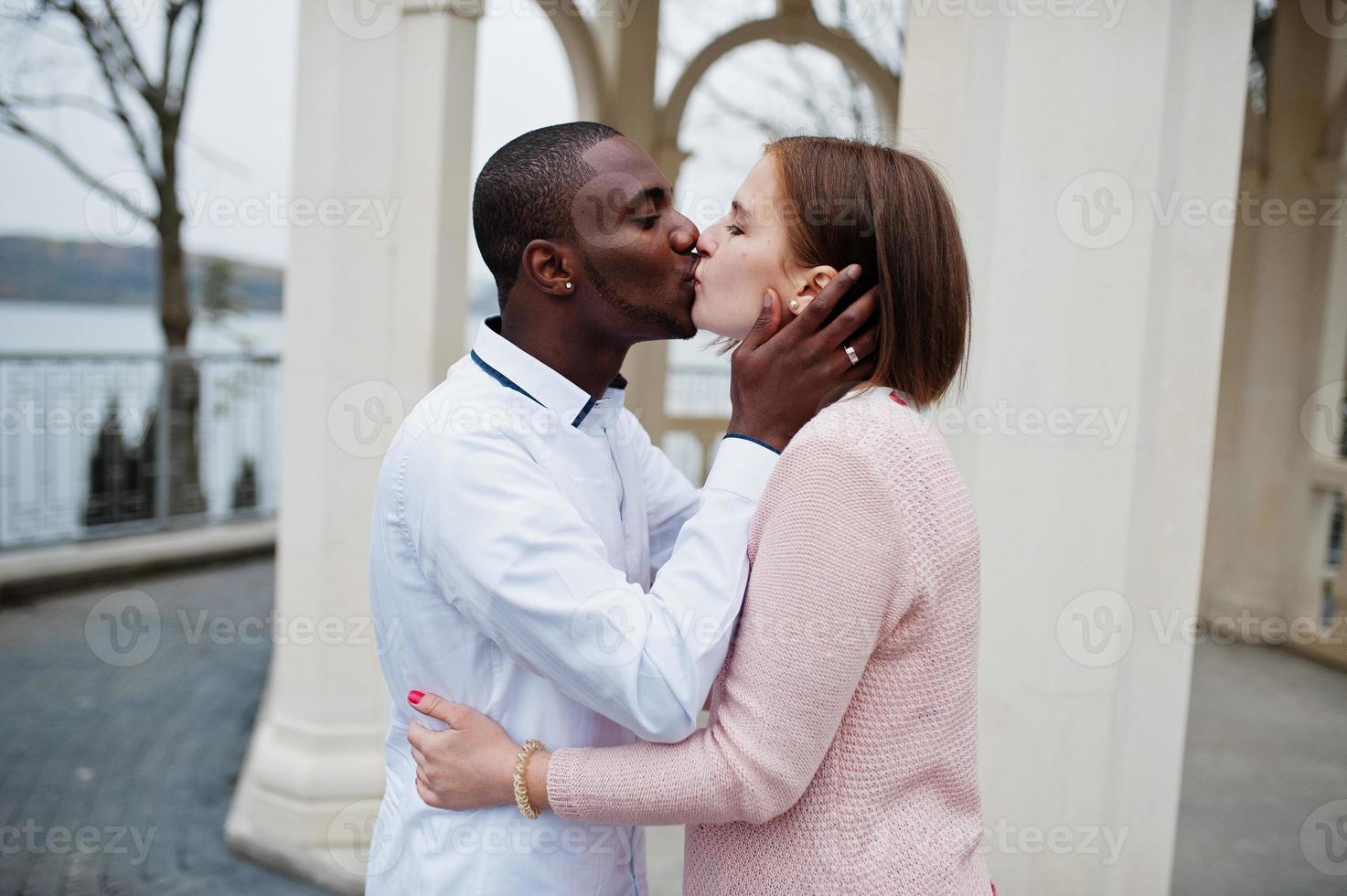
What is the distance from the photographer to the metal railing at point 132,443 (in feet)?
28.5

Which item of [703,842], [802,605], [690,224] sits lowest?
[703,842]

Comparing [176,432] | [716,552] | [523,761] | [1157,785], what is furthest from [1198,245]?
[176,432]

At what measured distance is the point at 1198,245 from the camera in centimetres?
289

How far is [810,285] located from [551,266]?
42 cm

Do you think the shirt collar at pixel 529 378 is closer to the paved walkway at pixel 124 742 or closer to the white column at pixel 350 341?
the white column at pixel 350 341

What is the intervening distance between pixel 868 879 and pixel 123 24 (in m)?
10.8

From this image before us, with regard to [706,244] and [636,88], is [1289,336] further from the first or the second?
[636,88]

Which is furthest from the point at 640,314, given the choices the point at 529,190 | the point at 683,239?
the point at 529,190

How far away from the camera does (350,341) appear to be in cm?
383

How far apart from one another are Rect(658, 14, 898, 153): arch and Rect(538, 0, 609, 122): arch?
0.69 metres

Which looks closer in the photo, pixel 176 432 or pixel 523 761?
pixel 523 761

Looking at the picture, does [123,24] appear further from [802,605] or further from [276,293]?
[802,605]

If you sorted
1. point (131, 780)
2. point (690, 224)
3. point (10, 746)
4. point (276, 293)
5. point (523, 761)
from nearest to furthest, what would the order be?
point (523, 761) → point (690, 224) → point (131, 780) → point (10, 746) → point (276, 293)

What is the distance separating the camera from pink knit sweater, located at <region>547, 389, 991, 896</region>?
4.36 feet
